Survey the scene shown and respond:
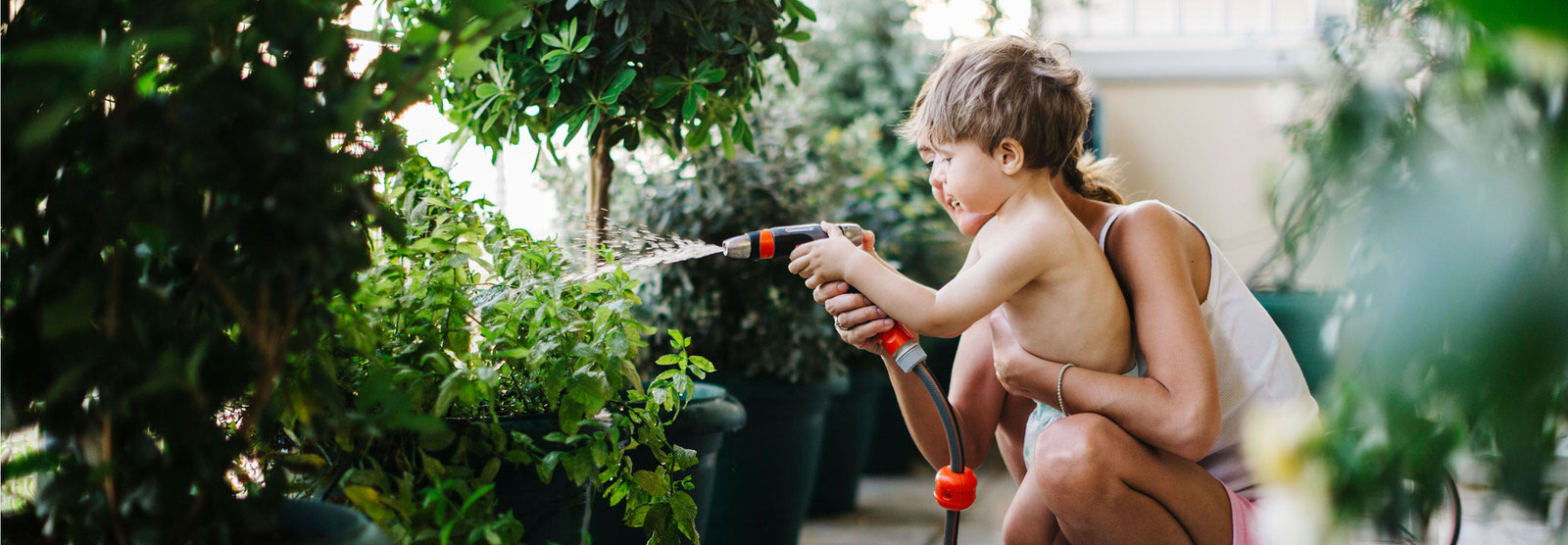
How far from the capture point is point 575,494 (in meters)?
1.17

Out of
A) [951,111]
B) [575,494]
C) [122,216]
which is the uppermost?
[951,111]

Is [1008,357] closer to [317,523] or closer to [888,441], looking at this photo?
[317,523]

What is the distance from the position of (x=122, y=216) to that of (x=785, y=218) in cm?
177

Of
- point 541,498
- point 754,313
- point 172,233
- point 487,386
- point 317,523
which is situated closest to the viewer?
point 172,233

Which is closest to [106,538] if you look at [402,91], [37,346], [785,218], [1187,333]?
[37,346]

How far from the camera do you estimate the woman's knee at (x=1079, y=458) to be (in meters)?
1.26

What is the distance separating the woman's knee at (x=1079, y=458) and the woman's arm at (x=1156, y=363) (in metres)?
0.04

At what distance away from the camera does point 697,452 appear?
153 centimetres

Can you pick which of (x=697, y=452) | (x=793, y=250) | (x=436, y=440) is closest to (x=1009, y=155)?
(x=793, y=250)

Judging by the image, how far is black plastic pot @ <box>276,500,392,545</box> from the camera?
79cm

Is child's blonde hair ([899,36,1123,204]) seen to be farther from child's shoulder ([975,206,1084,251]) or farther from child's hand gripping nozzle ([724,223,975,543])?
child's hand gripping nozzle ([724,223,975,543])

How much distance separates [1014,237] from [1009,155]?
0.38 ft

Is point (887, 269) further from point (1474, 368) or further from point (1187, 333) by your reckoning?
point (1474, 368)

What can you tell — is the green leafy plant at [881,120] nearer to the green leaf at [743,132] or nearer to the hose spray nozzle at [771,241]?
the green leaf at [743,132]
